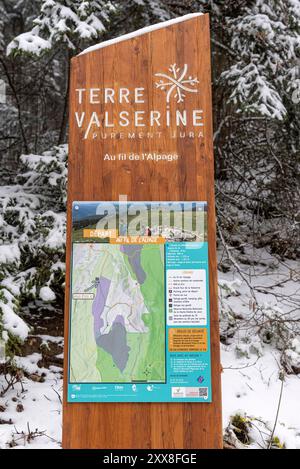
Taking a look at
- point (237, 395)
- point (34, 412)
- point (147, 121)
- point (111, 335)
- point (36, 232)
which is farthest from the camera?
point (36, 232)

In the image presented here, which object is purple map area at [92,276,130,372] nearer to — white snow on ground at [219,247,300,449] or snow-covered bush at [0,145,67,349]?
white snow on ground at [219,247,300,449]

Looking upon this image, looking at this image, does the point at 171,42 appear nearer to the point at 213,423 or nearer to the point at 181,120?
the point at 181,120

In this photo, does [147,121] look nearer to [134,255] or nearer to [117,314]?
[134,255]

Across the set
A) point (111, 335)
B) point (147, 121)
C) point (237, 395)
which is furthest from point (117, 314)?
point (237, 395)

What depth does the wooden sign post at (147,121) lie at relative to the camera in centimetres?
280

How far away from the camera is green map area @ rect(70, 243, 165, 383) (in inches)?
104

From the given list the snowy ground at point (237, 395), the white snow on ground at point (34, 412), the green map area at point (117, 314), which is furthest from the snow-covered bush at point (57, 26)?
the white snow on ground at point (34, 412)

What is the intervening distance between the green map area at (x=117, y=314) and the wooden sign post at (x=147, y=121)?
0.14 metres

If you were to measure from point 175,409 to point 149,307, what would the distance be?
643 mm

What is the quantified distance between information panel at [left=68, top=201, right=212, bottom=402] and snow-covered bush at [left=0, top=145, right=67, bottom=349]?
213 cm

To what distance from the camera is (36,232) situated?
5070mm

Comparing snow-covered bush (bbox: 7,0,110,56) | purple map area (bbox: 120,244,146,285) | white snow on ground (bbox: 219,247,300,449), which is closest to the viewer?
purple map area (bbox: 120,244,146,285)

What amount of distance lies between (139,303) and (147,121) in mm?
1215

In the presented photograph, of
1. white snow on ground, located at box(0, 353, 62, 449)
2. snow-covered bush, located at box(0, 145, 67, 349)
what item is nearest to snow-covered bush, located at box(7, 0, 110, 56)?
snow-covered bush, located at box(0, 145, 67, 349)
